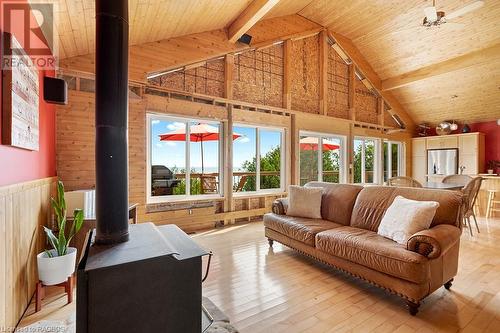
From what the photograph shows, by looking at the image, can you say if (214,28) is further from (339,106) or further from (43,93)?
(339,106)

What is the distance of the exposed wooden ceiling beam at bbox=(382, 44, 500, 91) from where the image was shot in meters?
5.48

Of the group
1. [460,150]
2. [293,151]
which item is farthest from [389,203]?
[460,150]

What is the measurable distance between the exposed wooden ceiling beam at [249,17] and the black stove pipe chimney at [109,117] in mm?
2957

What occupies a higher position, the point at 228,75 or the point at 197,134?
the point at 228,75

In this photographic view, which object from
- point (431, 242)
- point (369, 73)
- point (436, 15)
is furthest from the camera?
point (369, 73)

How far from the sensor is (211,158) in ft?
16.9

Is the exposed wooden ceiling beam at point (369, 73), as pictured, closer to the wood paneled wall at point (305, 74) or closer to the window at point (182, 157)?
the wood paneled wall at point (305, 74)

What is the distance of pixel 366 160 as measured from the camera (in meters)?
7.88

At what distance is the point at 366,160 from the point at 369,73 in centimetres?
262

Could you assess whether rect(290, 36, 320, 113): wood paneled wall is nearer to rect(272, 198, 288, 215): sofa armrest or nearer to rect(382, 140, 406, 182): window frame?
rect(272, 198, 288, 215): sofa armrest

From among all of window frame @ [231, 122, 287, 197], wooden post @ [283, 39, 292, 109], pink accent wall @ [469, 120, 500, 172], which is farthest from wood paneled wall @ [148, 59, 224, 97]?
pink accent wall @ [469, 120, 500, 172]

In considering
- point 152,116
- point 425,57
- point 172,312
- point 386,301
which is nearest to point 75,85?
point 152,116

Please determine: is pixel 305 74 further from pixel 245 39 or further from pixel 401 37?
pixel 401 37

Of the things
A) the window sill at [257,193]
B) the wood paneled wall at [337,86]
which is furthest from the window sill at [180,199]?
the wood paneled wall at [337,86]
